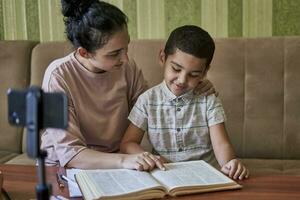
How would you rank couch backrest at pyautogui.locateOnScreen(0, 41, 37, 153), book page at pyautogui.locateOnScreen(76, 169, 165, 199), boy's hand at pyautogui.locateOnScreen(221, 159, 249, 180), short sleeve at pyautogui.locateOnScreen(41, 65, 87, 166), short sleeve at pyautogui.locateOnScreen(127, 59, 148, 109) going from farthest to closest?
1. couch backrest at pyautogui.locateOnScreen(0, 41, 37, 153)
2. short sleeve at pyautogui.locateOnScreen(127, 59, 148, 109)
3. short sleeve at pyautogui.locateOnScreen(41, 65, 87, 166)
4. boy's hand at pyautogui.locateOnScreen(221, 159, 249, 180)
5. book page at pyautogui.locateOnScreen(76, 169, 165, 199)

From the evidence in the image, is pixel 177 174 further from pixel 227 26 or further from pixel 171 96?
pixel 227 26

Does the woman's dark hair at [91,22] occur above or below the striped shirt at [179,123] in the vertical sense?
above

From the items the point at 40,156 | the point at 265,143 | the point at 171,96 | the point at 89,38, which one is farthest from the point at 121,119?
the point at 40,156

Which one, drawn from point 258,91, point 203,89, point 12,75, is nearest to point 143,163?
point 203,89

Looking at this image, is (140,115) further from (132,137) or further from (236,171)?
(236,171)

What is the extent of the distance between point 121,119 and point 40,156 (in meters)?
0.95

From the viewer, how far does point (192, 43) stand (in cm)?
140

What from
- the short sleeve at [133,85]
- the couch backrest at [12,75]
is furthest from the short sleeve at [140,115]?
the couch backrest at [12,75]

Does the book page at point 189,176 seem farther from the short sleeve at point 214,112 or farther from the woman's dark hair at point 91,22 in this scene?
the woman's dark hair at point 91,22

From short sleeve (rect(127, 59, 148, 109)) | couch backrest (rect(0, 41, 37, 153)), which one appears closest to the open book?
short sleeve (rect(127, 59, 148, 109))

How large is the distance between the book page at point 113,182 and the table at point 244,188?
2.2 inches

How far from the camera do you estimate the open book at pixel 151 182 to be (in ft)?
3.06

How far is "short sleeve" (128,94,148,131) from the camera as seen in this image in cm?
146

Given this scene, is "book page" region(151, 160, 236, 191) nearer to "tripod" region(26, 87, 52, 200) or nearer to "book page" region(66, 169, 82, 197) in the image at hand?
"book page" region(66, 169, 82, 197)
